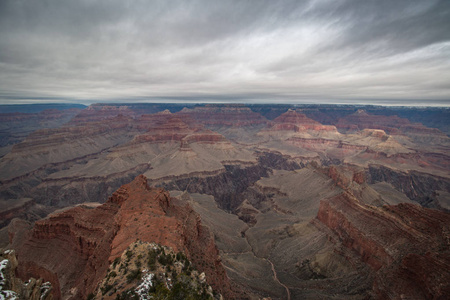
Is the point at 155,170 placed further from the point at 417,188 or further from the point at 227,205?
the point at 417,188

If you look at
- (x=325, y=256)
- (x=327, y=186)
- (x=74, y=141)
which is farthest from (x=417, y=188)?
(x=74, y=141)

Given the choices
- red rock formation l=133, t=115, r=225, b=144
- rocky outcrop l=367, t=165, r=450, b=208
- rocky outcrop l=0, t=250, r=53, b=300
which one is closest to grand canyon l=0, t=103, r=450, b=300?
rocky outcrop l=0, t=250, r=53, b=300

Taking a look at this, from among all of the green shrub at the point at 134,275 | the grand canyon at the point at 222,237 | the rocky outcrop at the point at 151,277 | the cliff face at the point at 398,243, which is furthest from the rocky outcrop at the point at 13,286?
the cliff face at the point at 398,243

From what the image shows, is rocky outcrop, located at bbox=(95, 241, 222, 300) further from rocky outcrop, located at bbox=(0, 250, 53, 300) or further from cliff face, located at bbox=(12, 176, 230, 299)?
rocky outcrop, located at bbox=(0, 250, 53, 300)

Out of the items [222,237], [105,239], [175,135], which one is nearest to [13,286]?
[105,239]

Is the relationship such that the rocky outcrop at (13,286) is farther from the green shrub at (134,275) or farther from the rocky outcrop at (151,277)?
the green shrub at (134,275)
